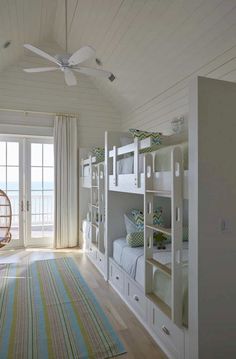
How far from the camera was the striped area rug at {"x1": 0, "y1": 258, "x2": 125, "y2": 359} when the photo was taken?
2.07 m

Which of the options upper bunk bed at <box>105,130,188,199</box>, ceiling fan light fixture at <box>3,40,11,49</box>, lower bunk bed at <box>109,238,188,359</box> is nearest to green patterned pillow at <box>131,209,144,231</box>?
lower bunk bed at <box>109,238,188,359</box>

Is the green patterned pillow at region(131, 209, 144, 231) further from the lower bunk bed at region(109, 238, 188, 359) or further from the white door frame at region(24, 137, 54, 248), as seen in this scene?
the white door frame at region(24, 137, 54, 248)

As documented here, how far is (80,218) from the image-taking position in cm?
530

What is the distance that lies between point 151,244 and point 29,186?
3.49 m

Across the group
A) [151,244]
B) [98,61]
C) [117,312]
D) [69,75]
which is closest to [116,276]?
[117,312]

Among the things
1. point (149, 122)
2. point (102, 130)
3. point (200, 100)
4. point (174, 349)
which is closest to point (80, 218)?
point (102, 130)

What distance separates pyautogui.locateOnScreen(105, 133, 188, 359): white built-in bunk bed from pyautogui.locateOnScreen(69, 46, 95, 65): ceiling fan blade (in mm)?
964

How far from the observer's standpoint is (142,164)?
2627mm

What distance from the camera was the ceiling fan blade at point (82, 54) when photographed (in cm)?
245

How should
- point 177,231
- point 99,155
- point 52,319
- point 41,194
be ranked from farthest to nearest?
point 41,194
point 99,155
point 52,319
point 177,231

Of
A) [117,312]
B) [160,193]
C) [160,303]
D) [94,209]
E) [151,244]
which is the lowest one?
[117,312]

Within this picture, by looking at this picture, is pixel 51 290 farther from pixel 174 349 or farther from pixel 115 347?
pixel 174 349

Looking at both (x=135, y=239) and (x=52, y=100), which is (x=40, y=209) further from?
(x=135, y=239)

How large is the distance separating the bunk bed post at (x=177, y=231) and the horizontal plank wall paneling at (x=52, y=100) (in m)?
3.73
